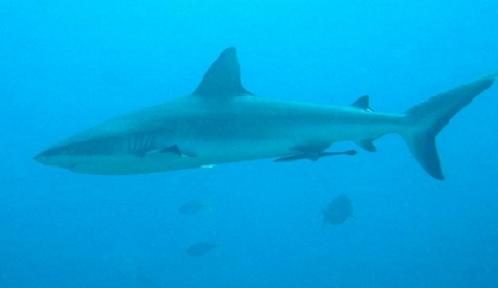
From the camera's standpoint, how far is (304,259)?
4038 cm

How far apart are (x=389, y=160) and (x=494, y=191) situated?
10.3 m

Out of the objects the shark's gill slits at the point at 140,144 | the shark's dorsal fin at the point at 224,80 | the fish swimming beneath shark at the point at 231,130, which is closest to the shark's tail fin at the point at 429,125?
the fish swimming beneath shark at the point at 231,130

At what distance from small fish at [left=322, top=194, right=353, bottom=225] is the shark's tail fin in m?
5.81

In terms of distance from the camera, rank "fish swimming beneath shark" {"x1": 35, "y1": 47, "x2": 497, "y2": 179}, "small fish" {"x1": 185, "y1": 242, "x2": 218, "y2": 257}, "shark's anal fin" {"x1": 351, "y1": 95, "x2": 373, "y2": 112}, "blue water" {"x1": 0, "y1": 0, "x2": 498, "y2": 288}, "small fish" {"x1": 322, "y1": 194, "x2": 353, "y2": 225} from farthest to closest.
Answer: "blue water" {"x1": 0, "y1": 0, "x2": 498, "y2": 288}, "small fish" {"x1": 185, "y1": 242, "x2": 218, "y2": 257}, "small fish" {"x1": 322, "y1": 194, "x2": 353, "y2": 225}, "shark's anal fin" {"x1": 351, "y1": 95, "x2": 373, "y2": 112}, "fish swimming beneath shark" {"x1": 35, "y1": 47, "x2": 497, "y2": 179}

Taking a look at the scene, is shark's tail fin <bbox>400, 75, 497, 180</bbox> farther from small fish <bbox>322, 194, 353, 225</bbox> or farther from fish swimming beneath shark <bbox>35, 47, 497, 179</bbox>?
small fish <bbox>322, 194, 353, 225</bbox>

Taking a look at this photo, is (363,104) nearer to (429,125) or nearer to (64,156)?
(429,125)

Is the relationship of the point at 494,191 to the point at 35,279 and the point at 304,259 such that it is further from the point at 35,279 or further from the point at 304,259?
the point at 35,279

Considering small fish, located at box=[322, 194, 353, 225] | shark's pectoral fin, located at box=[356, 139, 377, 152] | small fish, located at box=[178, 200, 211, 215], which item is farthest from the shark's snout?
small fish, located at box=[178, 200, 211, 215]

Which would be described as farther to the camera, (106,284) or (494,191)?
(494,191)

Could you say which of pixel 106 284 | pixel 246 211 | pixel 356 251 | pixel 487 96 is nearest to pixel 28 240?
pixel 106 284

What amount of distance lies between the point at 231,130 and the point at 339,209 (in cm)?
679

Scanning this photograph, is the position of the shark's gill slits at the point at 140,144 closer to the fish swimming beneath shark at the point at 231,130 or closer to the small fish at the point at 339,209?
the fish swimming beneath shark at the point at 231,130

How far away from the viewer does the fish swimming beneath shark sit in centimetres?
455

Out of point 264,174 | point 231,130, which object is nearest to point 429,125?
point 231,130
